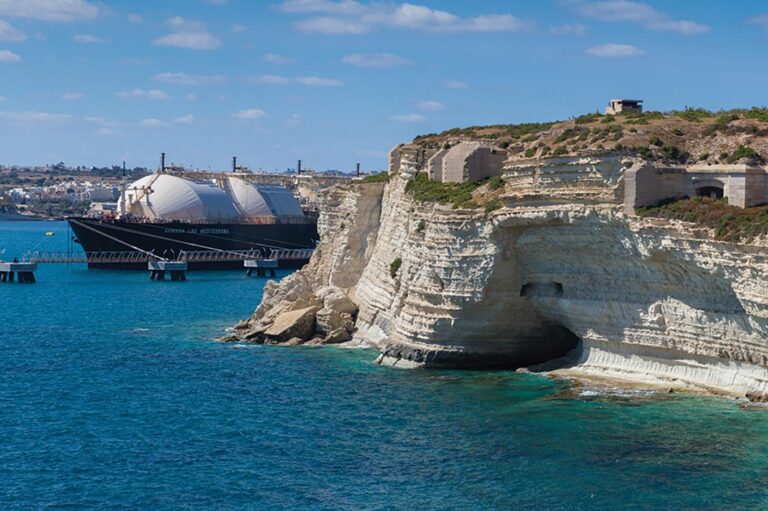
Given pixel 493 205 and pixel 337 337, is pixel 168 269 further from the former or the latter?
pixel 493 205

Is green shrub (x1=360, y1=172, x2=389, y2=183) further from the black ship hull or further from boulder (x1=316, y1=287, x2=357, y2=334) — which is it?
the black ship hull

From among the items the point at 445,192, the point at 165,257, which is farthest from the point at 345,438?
the point at 165,257

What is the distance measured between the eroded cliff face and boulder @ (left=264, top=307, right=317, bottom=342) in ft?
1.68

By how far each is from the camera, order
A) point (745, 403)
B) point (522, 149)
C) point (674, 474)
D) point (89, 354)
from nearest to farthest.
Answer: point (674, 474) < point (745, 403) < point (522, 149) < point (89, 354)

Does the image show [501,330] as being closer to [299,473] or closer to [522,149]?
[522,149]

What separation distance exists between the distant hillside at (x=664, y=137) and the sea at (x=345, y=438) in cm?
943

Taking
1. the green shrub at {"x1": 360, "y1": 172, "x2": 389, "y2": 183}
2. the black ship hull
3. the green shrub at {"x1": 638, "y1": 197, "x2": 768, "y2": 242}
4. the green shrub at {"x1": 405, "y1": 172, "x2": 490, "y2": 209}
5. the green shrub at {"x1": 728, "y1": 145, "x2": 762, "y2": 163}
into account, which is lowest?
the black ship hull

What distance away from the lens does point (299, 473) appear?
33031 millimetres

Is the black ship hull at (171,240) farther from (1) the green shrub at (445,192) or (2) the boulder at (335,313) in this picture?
(1) the green shrub at (445,192)

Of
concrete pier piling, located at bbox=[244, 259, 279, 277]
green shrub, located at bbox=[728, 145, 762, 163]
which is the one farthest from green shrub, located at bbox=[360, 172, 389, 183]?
concrete pier piling, located at bbox=[244, 259, 279, 277]

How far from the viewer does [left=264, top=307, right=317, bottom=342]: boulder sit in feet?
189

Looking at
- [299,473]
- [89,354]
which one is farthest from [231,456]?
[89,354]

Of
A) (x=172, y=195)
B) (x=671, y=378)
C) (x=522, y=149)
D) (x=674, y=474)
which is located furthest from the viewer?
(x=172, y=195)

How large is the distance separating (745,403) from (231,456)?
16856 mm
